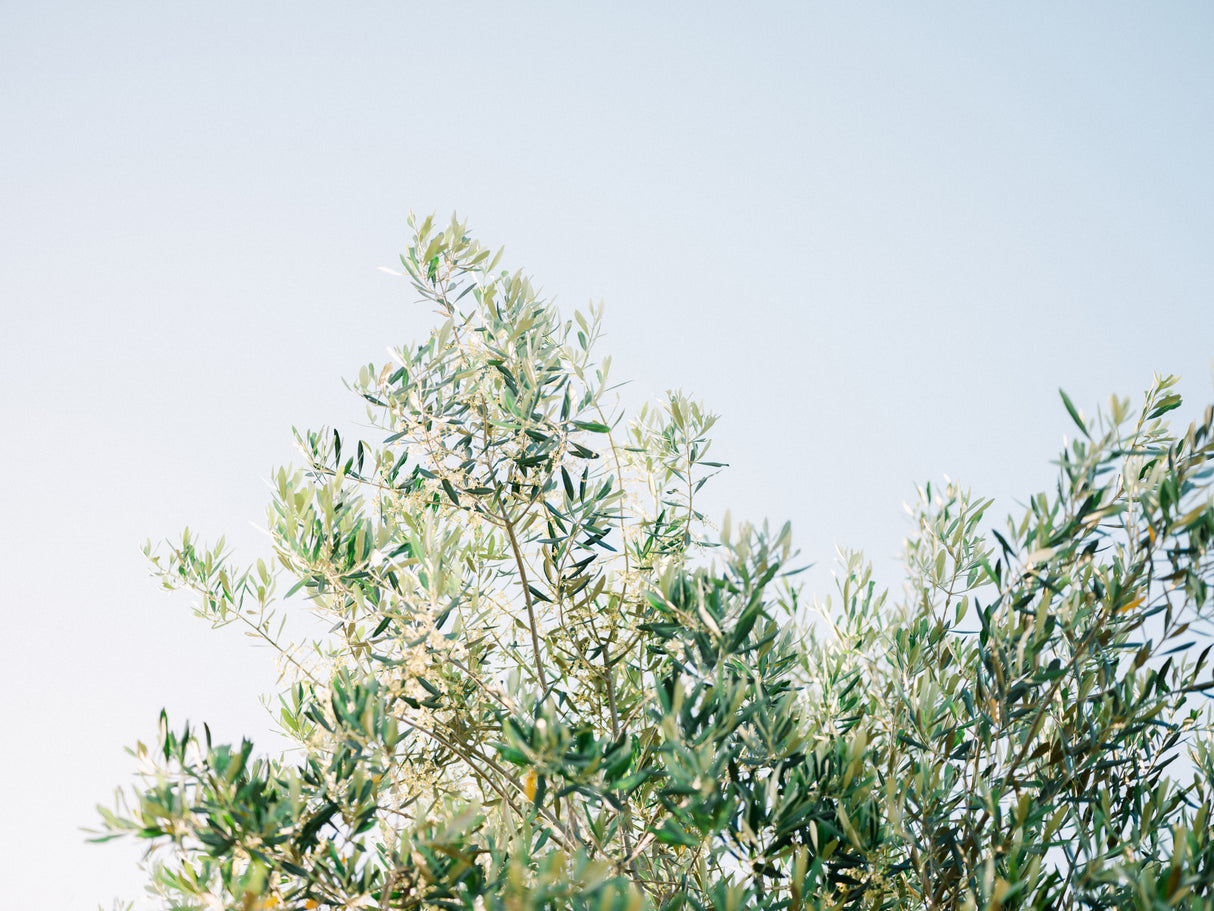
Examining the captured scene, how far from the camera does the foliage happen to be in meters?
2.16

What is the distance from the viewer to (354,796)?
87.1 inches

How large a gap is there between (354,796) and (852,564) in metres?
2.32

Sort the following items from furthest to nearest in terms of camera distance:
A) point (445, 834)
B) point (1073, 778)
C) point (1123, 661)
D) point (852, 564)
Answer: point (852, 564) → point (1123, 661) → point (1073, 778) → point (445, 834)

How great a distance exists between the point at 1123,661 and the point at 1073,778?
22.5 inches

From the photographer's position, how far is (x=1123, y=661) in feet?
9.78

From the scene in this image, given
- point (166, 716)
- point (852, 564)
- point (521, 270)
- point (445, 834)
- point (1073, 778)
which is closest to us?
point (445, 834)

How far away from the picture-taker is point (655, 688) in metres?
2.33

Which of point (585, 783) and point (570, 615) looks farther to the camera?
point (570, 615)

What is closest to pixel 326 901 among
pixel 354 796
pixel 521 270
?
pixel 354 796

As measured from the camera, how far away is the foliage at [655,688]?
2.16m

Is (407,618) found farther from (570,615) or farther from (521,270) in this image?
(521,270)

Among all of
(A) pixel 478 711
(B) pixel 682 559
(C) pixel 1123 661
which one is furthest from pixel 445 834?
(C) pixel 1123 661

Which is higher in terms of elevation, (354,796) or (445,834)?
(354,796)

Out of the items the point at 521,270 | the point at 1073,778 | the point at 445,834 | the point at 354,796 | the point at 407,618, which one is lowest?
the point at 1073,778
